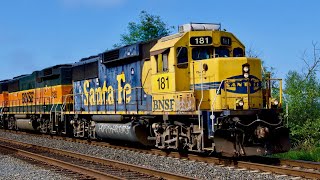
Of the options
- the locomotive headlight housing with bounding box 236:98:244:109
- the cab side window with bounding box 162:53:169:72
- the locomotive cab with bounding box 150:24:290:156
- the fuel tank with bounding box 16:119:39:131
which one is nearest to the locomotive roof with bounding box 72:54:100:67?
the fuel tank with bounding box 16:119:39:131

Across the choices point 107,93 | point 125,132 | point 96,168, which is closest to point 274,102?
point 96,168

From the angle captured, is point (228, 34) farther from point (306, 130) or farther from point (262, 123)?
point (306, 130)

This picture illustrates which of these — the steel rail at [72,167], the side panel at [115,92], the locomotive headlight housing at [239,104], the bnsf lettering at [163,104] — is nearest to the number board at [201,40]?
the bnsf lettering at [163,104]

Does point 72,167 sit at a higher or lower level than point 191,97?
lower

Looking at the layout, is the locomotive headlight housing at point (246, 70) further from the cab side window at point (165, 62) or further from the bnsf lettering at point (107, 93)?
the bnsf lettering at point (107, 93)

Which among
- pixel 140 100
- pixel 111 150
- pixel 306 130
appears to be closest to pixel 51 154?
pixel 111 150

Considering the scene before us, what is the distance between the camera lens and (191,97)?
10977 mm

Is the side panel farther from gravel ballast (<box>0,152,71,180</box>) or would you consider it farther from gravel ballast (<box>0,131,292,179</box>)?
gravel ballast (<box>0,152,71,180</box>)

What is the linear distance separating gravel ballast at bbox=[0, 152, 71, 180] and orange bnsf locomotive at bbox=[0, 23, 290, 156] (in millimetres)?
3307

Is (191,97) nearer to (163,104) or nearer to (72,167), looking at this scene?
(163,104)

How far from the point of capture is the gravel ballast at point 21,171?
32.0 feet

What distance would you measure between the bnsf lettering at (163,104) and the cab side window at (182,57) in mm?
954

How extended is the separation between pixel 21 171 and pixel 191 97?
440 cm

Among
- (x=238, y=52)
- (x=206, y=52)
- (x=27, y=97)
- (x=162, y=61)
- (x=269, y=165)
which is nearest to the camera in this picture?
(x=269, y=165)
